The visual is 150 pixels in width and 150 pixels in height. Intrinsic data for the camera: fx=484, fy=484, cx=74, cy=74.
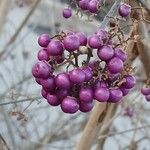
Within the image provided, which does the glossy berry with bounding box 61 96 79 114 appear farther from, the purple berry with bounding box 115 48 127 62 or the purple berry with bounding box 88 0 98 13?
the purple berry with bounding box 88 0 98 13

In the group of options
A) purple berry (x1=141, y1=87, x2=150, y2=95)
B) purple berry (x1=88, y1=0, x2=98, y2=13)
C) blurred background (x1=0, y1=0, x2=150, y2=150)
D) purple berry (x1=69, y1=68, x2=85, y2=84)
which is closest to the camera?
purple berry (x1=69, y1=68, x2=85, y2=84)

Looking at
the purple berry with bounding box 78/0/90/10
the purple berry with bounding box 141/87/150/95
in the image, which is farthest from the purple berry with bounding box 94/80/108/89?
the purple berry with bounding box 141/87/150/95

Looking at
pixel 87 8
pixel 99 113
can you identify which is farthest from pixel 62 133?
pixel 87 8

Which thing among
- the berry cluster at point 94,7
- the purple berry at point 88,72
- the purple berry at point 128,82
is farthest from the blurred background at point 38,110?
the purple berry at point 88,72

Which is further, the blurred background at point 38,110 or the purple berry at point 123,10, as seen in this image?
the blurred background at point 38,110

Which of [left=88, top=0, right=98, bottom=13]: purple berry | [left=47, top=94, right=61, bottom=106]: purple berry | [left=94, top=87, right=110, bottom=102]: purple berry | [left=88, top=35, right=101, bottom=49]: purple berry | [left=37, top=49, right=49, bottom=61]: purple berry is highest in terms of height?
[left=88, top=35, right=101, bottom=49]: purple berry

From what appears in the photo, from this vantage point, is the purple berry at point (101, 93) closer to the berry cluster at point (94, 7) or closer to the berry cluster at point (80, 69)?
the berry cluster at point (80, 69)

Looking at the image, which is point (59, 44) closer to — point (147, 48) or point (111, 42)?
point (111, 42)
